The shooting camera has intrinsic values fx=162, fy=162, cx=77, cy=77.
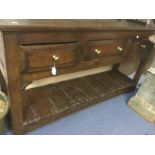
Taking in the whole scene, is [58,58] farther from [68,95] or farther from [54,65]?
[68,95]

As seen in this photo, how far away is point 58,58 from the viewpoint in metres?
1.02

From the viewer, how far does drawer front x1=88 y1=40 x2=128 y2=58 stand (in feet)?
3.81

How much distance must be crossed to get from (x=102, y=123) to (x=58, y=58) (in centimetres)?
81

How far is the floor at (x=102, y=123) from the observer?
1.38 meters

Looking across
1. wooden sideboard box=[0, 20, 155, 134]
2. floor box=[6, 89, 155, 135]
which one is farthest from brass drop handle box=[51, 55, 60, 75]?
floor box=[6, 89, 155, 135]

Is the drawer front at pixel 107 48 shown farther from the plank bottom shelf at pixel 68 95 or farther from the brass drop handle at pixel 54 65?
the plank bottom shelf at pixel 68 95

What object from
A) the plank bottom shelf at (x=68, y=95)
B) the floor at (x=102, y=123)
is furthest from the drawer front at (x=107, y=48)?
the floor at (x=102, y=123)

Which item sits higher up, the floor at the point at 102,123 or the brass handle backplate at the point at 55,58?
the brass handle backplate at the point at 55,58

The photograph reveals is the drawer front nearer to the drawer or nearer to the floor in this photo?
the drawer

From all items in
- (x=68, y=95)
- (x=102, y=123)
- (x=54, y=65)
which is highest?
(x=54, y=65)

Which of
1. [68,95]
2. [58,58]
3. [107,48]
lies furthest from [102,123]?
[58,58]

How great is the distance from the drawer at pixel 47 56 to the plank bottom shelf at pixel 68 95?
1.50ft

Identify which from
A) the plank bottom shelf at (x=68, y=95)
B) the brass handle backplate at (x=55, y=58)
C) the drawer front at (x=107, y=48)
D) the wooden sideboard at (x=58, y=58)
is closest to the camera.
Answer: the wooden sideboard at (x=58, y=58)

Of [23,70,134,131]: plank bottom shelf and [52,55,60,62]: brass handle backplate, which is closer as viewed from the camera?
[52,55,60,62]: brass handle backplate
